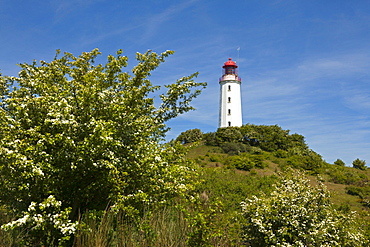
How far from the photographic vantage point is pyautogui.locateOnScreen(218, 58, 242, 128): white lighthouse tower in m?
45.0

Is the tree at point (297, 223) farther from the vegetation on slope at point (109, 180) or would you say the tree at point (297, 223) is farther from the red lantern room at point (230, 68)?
the red lantern room at point (230, 68)

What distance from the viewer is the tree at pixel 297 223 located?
26.1 feet

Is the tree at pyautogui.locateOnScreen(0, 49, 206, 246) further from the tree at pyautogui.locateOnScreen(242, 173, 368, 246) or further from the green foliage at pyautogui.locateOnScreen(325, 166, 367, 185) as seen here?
the green foliage at pyautogui.locateOnScreen(325, 166, 367, 185)

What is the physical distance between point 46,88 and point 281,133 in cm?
3499

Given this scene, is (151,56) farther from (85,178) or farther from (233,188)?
(233,188)

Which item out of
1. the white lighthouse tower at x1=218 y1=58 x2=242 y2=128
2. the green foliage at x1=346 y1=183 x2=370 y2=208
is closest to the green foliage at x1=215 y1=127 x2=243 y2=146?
the white lighthouse tower at x1=218 y1=58 x2=242 y2=128

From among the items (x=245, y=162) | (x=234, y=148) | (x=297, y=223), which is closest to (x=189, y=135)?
(x=234, y=148)

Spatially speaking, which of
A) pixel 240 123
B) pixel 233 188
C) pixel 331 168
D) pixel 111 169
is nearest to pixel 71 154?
pixel 111 169

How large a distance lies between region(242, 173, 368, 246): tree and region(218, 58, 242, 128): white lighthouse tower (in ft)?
118

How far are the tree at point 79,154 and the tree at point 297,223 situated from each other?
2297 mm

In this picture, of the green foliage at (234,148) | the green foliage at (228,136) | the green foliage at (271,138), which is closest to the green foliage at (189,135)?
the green foliage at (228,136)

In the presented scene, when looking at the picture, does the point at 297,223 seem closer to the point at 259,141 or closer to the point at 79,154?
the point at 79,154

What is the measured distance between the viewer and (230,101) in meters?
45.4

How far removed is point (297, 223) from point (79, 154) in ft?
17.2
